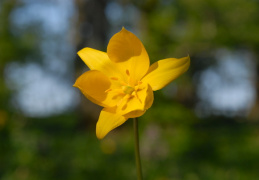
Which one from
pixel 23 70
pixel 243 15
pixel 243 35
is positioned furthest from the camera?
pixel 23 70

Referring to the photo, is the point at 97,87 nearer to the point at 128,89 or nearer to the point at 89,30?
the point at 128,89

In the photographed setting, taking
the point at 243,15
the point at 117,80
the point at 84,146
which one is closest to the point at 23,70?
the point at 84,146

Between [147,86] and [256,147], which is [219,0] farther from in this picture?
[147,86]

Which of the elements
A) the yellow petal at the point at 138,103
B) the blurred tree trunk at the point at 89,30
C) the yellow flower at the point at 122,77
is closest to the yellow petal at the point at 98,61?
the yellow flower at the point at 122,77

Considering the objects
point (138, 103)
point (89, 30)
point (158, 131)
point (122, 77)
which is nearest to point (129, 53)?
point (122, 77)

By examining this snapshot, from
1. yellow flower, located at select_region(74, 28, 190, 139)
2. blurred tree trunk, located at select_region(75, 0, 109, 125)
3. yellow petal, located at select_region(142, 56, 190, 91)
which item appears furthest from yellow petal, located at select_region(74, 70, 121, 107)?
blurred tree trunk, located at select_region(75, 0, 109, 125)

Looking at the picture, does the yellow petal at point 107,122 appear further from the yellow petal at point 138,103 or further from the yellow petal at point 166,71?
the yellow petal at point 166,71
